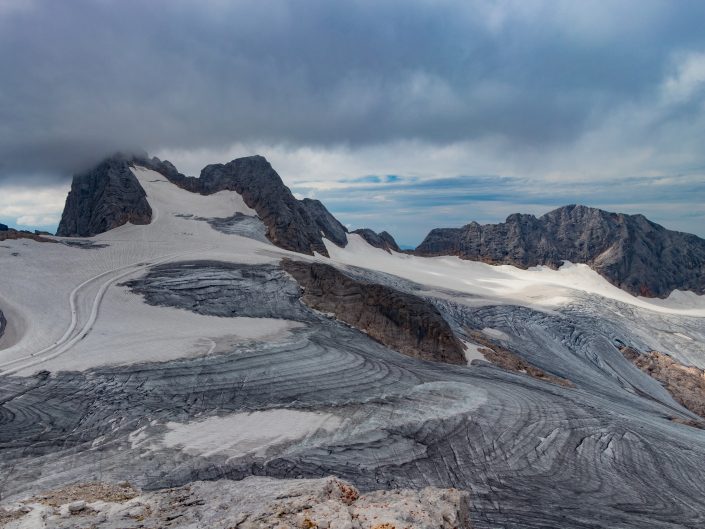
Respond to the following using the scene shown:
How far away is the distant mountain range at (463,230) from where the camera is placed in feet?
204

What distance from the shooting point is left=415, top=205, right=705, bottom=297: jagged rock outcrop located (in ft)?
327

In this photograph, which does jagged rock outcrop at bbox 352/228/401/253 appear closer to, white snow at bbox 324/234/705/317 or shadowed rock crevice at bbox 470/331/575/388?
white snow at bbox 324/234/705/317

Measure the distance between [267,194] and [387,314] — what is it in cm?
4126

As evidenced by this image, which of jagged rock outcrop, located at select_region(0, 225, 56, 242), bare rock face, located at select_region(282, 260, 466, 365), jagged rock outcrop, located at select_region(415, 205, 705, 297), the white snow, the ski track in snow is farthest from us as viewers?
jagged rock outcrop, located at select_region(415, 205, 705, 297)

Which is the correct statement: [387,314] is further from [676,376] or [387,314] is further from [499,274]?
[499,274]

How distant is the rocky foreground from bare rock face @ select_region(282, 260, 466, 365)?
21806mm

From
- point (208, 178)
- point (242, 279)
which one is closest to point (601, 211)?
point (208, 178)

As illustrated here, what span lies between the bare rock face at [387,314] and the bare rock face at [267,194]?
24852mm

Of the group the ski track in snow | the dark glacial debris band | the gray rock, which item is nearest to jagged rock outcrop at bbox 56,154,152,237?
the ski track in snow

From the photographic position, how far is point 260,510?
7918 millimetres

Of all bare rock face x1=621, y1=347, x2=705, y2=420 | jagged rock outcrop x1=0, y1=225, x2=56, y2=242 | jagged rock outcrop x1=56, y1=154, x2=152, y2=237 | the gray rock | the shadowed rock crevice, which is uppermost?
jagged rock outcrop x1=56, y1=154, x2=152, y2=237

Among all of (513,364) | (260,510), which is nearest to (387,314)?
(513,364)

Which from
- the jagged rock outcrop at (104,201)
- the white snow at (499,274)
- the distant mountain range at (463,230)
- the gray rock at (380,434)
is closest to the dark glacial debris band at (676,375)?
the gray rock at (380,434)

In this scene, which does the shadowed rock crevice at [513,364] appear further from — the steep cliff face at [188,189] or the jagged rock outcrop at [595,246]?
the jagged rock outcrop at [595,246]
